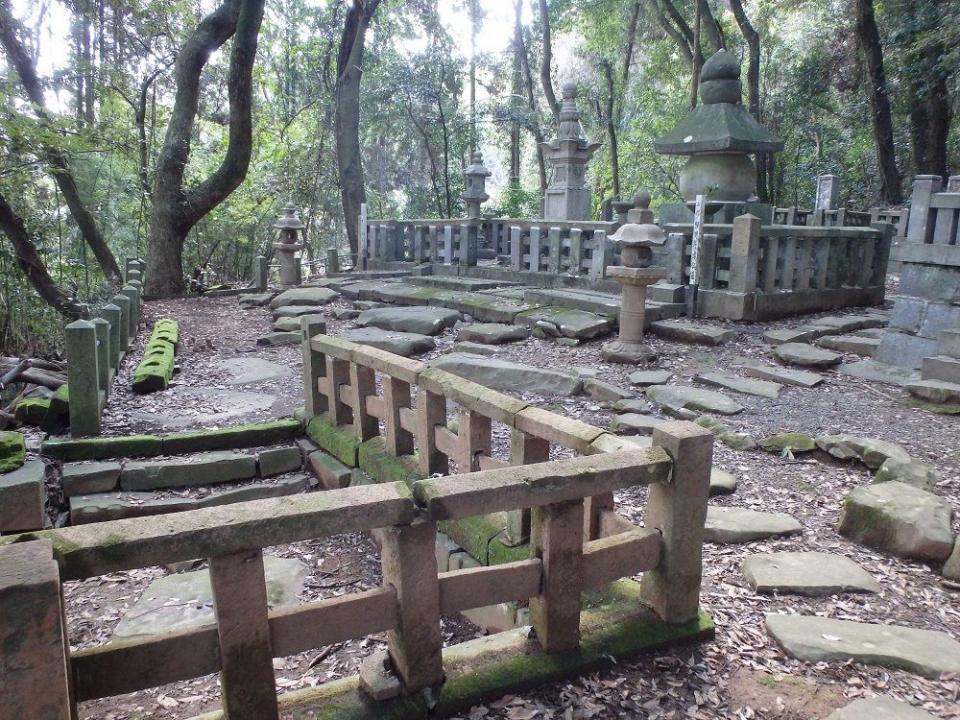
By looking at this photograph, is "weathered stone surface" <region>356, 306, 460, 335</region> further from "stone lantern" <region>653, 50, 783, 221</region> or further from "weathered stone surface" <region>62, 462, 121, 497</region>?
"stone lantern" <region>653, 50, 783, 221</region>

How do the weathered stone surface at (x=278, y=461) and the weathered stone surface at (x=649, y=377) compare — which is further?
the weathered stone surface at (x=649, y=377)

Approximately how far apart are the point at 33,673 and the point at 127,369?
614 cm

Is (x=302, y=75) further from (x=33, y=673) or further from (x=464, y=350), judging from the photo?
(x=33, y=673)

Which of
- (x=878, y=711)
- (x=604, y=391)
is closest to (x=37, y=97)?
(x=604, y=391)

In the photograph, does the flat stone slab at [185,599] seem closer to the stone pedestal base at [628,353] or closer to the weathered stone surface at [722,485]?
the weathered stone surface at [722,485]

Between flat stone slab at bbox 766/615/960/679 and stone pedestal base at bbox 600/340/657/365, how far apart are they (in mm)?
4328

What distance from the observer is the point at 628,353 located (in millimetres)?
6984

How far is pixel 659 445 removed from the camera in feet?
8.13

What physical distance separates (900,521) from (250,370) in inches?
234

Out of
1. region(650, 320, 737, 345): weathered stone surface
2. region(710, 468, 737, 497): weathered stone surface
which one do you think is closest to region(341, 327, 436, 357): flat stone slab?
region(650, 320, 737, 345): weathered stone surface

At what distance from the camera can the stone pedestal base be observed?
22.9 feet

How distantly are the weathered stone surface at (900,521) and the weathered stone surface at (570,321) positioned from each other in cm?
435

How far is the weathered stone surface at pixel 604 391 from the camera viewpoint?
5785 millimetres

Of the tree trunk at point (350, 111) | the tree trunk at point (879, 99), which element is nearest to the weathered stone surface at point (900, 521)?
the tree trunk at point (350, 111)
